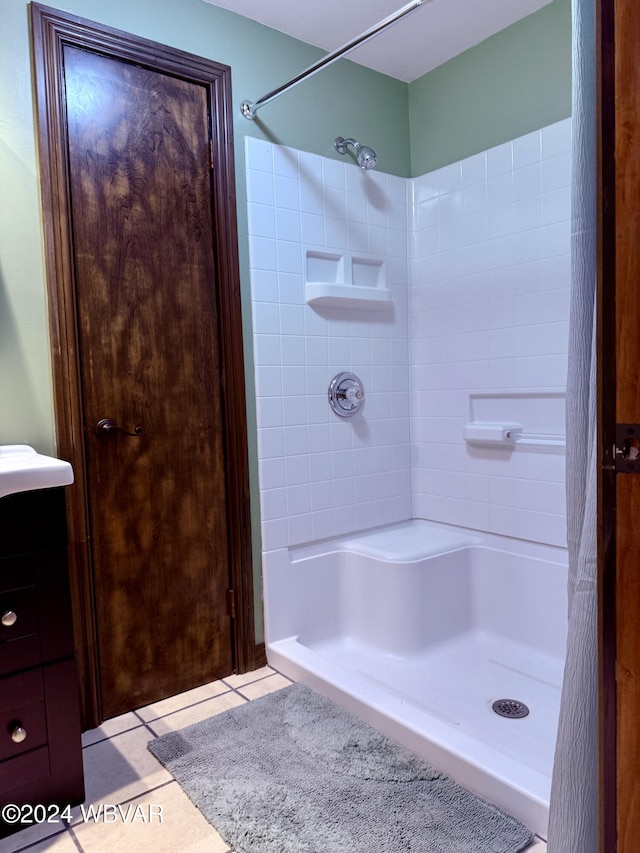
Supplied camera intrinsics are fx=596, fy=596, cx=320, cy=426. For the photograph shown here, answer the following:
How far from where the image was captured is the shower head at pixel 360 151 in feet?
7.75

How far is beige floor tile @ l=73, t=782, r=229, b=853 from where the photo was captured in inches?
53.7

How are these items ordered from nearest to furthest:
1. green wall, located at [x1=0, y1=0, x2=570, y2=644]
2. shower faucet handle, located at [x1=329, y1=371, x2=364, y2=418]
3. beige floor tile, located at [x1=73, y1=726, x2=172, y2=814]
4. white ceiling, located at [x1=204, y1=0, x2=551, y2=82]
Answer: beige floor tile, located at [x1=73, y1=726, x2=172, y2=814]
green wall, located at [x1=0, y1=0, x2=570, y2=644]
white ceiling, located at [x1=204, y1=0, x2=551, y2=82]
shower faucet handle, located at [x1=329, y1=371, x2=364, y2=418]

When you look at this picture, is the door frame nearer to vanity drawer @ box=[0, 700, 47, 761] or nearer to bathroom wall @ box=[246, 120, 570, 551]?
bathroom wall @ box=[246, 120, 570, 551]

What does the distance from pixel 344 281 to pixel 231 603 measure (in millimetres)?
1326

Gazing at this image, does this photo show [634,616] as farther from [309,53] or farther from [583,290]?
[309,53]

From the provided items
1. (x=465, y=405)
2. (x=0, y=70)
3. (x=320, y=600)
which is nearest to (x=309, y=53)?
(x=0, y=70)

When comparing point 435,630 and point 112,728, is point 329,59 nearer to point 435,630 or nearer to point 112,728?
point 435,630

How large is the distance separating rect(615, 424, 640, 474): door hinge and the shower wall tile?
4.64ft

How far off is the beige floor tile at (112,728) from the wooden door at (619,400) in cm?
147

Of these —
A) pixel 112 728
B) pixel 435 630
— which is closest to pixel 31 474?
pixel 112 728

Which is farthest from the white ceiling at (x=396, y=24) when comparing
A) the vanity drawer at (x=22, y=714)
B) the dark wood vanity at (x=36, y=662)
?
the vanity drawer at (x=22, y=714)

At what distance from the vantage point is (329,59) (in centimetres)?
184

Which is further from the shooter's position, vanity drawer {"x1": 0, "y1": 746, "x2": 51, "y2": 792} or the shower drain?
the shower drain

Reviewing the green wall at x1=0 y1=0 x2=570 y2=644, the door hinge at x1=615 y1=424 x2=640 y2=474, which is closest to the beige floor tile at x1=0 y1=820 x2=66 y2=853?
the green wall at x1=0 y1=0 x2=570 y2=644
